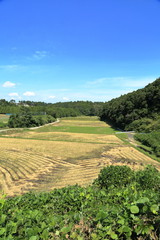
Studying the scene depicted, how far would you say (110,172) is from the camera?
9898 mm

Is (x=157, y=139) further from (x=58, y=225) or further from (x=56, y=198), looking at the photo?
(x=58, y=225)

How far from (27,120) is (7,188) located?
201 feet

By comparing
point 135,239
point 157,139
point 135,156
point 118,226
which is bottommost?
point 135,156

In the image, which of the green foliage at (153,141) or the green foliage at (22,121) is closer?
the green foliage at (153,141)

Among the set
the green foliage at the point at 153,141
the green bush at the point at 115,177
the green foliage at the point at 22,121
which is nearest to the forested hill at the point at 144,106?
the green foliage at the point at 153,141

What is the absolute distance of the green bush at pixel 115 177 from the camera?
9.18m

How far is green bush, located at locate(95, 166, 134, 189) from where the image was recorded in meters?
9.18

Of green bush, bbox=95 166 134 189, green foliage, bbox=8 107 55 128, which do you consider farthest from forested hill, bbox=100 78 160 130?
green bush, bbox=95 166 134 189

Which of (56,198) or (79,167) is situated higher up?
(56,198)

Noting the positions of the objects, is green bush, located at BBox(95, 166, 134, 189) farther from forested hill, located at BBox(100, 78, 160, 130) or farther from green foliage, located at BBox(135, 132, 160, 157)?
forested hill, located at BBox(100, 78, 160, 130)

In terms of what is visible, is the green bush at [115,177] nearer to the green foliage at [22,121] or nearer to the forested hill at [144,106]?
the forested hill at [144,106]

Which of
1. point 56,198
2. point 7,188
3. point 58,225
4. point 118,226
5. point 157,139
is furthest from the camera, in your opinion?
point 157,139

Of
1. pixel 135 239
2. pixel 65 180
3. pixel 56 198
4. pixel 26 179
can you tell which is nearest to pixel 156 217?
pixel 135 239

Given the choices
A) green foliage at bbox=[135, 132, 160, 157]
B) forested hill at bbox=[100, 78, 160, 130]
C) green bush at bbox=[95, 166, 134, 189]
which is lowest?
green foliage at bbox=[135, 132, 160, 157]
